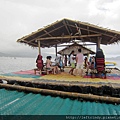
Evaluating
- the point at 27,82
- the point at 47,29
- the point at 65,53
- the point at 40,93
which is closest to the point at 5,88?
the point at 27,82

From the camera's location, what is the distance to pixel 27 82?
554 cm

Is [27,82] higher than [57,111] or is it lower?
higher

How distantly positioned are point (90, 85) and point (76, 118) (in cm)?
187

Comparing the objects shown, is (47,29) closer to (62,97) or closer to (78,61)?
(78,61)

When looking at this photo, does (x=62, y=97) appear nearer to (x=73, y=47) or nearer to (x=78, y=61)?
(x=78, y=61)

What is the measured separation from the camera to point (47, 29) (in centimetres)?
780

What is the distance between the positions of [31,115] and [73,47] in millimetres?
11190

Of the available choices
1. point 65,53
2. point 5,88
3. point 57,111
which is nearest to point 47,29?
point 5,88

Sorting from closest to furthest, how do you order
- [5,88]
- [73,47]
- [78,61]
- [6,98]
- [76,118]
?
[76,118]
[6,98]
[5,88]
[78,61]
[73,47]

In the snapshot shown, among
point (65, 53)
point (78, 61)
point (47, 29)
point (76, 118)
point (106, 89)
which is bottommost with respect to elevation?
point (76, 118)

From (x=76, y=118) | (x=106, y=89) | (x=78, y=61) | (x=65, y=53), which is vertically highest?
(x=65, y=53)

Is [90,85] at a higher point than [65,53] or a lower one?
lower

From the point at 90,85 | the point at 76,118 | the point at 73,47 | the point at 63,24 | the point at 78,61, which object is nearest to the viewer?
the point at 76,118

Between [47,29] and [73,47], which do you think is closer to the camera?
[47,29]
